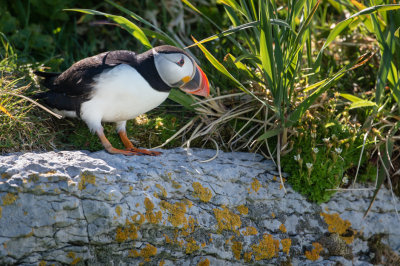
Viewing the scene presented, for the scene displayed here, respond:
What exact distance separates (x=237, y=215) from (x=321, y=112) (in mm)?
1081

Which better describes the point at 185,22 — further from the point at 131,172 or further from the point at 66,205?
the point at 66,205

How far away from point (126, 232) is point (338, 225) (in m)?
1.46

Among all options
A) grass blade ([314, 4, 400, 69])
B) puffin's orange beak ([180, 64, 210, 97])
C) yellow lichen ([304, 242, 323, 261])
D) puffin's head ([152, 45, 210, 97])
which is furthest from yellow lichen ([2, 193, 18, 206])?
grass blade ([314, 4, 400, 69])

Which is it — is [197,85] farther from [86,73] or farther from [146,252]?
[146,252]

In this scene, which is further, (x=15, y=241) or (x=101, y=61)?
(x=101, y=61)

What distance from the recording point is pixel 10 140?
10.2ft

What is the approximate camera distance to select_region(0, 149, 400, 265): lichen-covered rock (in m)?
2.57

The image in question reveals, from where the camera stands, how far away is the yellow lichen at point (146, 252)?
272 cm

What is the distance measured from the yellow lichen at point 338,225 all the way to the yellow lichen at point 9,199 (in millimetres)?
1939

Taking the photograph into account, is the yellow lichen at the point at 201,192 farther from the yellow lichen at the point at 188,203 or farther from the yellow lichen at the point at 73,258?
the yellow lichen at the point at 73,258

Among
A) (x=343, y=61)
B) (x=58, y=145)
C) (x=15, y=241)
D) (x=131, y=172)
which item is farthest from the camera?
(x=343, y=61)

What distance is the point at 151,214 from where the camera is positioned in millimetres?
2779

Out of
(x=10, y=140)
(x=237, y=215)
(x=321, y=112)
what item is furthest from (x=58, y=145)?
(x=321, y=112)

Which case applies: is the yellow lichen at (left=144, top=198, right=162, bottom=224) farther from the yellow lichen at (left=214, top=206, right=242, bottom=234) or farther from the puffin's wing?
the puffin's wing
